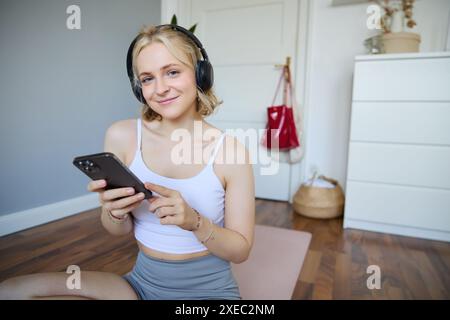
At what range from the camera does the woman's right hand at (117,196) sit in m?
0.56

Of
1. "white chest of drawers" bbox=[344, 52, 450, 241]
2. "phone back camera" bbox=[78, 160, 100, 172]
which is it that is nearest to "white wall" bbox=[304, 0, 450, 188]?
"white chest of drawers" bbox=[344, 52, 450, 241]

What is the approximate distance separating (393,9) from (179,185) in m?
2.19

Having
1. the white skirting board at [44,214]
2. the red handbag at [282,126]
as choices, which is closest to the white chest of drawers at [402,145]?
the red handbag at [282,126]

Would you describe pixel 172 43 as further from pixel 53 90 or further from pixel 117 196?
pixel 53 90

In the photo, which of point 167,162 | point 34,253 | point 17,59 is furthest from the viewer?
point 17,59

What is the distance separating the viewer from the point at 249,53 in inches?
105

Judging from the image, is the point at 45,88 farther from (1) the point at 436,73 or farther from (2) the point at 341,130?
(1) the point at 436,73

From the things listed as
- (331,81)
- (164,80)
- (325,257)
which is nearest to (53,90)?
(164,80)

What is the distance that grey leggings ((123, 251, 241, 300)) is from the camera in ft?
2.22

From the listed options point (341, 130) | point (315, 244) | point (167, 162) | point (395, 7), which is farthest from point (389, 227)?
point (167, 162)

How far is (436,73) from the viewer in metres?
1.74

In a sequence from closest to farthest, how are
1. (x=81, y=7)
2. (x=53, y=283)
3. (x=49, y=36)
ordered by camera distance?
(x=53, y=283), (x=49, y=36), (x=81, y=7)

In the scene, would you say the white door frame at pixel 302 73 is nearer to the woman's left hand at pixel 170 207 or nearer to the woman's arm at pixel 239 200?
the woman's arm at pixel 239 200
